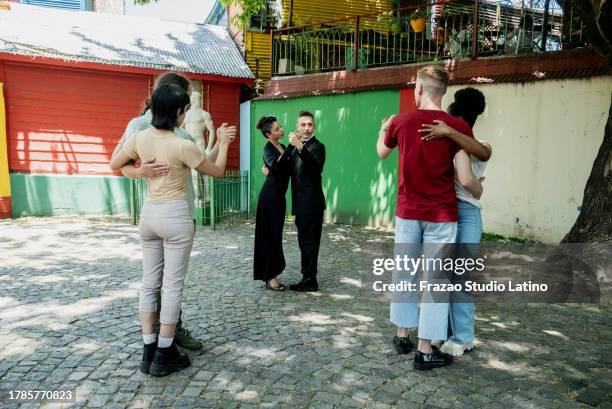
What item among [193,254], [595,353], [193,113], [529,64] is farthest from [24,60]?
[595,353]

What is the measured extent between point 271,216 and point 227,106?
8246 mm

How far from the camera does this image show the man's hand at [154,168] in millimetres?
3195

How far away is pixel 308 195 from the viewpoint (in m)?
5.40

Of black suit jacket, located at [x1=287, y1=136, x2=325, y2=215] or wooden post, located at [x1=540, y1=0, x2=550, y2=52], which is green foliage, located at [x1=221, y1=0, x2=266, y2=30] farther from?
black suit jacket, located at [x1=287, y1=136, x2=325, y2=215]

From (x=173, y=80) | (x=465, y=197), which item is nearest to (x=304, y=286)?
(x=465, y=197)

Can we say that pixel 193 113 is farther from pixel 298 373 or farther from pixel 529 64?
pixel 298 373

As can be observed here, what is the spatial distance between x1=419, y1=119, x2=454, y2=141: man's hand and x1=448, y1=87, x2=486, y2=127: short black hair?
0.49 m

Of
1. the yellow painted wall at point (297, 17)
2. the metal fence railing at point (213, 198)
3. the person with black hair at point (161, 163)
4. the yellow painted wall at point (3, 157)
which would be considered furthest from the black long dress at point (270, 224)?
the yellow painted wall at point (297, 17)

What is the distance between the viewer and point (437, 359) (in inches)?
139

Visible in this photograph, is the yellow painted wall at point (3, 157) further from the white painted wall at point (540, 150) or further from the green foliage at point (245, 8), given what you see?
the white painted wall at point (540, 150)

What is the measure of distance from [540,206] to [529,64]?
2351 mm

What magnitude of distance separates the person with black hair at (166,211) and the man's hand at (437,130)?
1.28 m

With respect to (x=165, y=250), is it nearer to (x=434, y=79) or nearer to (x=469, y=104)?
(x=434, y=79)

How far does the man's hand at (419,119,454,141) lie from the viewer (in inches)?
127
